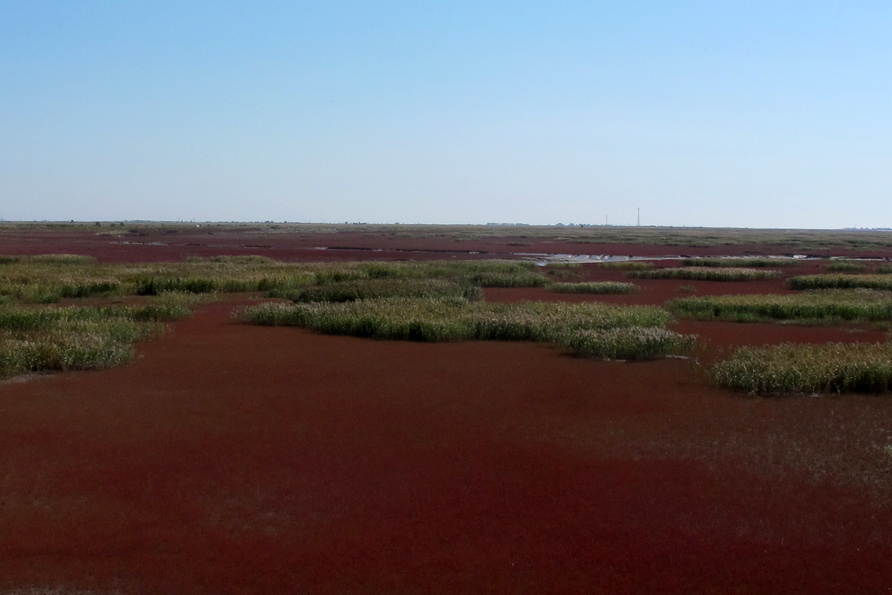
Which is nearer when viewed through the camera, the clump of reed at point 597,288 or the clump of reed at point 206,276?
the clump of reed at point 206,276

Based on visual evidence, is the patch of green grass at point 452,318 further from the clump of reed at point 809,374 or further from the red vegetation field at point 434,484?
the clump of reed at point 809,374

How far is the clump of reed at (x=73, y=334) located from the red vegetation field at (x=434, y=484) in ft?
1.78

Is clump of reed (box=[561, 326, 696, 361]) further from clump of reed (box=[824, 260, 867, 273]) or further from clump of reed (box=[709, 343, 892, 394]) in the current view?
clump of reed (box=[824, 260, 867, 273])

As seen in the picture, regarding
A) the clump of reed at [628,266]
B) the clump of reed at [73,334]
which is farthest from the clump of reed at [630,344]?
the clump of reed at [628,266]

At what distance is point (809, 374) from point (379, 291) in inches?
519

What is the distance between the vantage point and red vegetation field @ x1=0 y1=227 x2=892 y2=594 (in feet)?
19.8

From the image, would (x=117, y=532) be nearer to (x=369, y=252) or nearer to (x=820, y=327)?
(x=820, y=327)

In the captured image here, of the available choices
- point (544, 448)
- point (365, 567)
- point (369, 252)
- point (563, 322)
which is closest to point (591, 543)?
point (365, 567)

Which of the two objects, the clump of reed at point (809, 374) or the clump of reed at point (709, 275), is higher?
the clump of reed at point (709, 275)

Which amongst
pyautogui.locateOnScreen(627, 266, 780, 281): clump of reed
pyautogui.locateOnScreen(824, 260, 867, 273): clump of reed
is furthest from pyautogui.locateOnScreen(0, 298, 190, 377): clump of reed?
pyautogui.locateOnScreen(824, 260, 867, 273): clump of reed

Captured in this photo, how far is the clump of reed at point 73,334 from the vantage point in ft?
41.7

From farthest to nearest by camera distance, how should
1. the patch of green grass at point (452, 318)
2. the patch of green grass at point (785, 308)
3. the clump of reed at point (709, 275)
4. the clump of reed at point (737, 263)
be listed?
the clump of reed at point (737, 263)
the clump of reed at point (709, 275)
the patch of green grass at point (785, 308)
the patch of green grass at point (452, 318)

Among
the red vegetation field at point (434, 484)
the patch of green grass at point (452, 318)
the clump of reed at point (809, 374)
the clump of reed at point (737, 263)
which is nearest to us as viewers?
the red vegetation field at point (434, 484)

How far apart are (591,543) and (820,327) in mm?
14775
